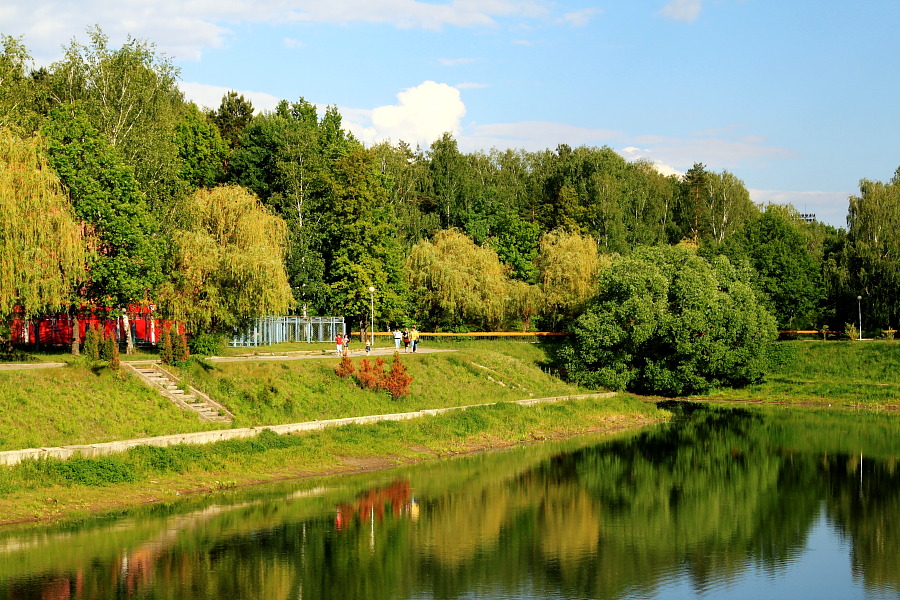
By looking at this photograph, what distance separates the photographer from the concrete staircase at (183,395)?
4088 cm

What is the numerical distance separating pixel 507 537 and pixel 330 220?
4921 cm

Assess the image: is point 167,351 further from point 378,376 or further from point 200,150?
point 200,150

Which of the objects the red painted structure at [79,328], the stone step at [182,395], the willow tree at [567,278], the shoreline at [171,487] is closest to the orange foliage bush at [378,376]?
the shoreline at [171,487]

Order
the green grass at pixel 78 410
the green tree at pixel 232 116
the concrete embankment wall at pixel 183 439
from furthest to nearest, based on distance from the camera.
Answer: the green tree at pixel 232 116 → the green grass at pixel 78 410 → the concrete embankment wall at pixel 183 439

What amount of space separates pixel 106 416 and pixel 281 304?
17.2 m

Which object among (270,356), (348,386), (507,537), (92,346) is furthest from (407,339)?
(507,537)

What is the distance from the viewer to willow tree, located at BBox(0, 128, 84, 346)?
1458 inches

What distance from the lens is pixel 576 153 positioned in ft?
373

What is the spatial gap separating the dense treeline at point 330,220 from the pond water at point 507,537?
15.2 metres

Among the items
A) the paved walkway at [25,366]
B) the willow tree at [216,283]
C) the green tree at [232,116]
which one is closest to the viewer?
the paved walkway at [25,366]

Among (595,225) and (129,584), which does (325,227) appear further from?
(129,584)

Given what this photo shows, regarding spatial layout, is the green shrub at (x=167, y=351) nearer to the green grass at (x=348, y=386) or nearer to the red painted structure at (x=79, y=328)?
the green grass at (x=348, y=386)

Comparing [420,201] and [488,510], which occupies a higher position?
[420,201]

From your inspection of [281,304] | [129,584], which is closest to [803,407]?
[281,304]
